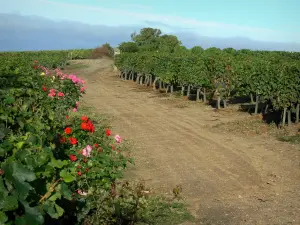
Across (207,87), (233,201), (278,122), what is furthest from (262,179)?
(207,87)

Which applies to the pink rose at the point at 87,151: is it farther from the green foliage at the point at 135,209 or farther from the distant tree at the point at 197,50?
the distant tree at the point at 197,50

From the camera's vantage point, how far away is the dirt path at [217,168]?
724 cm

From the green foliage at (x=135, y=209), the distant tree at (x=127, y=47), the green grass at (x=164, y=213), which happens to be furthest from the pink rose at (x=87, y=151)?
the distant tree at (x=127, y=47)

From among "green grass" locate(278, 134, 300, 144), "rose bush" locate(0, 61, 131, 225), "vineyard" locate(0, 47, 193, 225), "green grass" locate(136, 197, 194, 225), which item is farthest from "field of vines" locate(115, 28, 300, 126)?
"rose bush" locate(0, 61, 131, 225)

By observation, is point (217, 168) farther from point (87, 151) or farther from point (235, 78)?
point (235, 78)

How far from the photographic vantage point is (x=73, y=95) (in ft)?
37.3

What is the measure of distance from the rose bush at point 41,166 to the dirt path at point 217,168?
2.43 metres

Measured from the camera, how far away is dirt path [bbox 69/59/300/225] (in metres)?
7.24

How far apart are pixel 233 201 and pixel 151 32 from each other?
244ft

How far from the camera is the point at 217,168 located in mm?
9773

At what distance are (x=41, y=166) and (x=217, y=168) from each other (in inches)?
293

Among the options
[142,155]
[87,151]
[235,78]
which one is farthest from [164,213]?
[235,78]

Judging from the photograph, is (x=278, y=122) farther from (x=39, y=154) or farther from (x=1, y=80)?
(x=39, y=154)

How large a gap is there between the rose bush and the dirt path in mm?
2426
